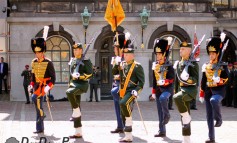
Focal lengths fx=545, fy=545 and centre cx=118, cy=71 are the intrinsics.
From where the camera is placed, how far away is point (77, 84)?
41.3ft

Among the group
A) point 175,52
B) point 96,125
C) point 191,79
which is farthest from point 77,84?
point 175,52

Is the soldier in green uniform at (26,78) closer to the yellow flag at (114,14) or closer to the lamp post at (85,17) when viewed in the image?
the lamp post at (85,17)

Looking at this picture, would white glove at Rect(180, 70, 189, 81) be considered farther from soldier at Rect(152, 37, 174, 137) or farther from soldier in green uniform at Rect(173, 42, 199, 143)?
soldier at Rect(152, 37, 174, 137)

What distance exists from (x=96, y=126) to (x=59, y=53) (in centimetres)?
1018

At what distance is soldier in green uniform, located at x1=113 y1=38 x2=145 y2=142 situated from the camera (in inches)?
466

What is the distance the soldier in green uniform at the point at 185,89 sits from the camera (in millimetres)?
11172

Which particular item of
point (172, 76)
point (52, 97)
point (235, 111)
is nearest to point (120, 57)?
point (172, 76)

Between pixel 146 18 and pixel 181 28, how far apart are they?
1.79 m

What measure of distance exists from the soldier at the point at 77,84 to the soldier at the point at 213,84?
276 cm

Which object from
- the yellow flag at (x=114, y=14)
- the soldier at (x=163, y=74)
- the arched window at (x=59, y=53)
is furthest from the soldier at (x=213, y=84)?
the arched window at (x=59, y=53)

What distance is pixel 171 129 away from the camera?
47.4ft

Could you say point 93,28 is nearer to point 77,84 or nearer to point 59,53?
point 59,53

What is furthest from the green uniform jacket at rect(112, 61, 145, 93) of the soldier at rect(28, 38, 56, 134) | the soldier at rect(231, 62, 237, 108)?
the soldier at rect(231, 62, 237, 108)

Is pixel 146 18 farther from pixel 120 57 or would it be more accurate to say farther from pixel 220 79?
pixel 220 79
